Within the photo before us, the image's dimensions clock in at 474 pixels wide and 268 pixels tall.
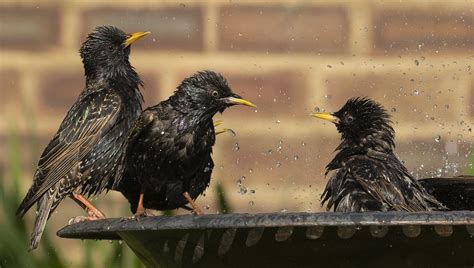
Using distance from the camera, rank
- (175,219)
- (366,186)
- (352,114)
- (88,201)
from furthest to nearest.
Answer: (88,201), (352,114), (366,186), (175,219)

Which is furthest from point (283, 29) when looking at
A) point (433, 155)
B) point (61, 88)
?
point (61, 88)

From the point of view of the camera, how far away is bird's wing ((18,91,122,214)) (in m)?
4.90

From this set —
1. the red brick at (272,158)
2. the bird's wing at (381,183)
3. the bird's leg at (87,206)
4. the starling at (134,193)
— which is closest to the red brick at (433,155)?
the red brick at (272,158)

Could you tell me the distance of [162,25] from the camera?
5.75m

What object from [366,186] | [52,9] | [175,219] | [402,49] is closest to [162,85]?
[52,9]

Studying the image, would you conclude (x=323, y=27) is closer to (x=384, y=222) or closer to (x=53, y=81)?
(x=53, y=81)

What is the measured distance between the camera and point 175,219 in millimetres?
3285

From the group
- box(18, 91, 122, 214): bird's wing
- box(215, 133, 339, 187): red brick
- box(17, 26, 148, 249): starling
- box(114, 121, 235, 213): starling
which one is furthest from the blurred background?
box(114, 121, 235, 213): starling

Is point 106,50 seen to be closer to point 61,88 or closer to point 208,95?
point 61,88

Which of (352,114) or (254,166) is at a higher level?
(352,114)

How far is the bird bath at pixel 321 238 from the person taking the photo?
309 cm

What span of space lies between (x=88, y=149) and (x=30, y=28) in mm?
1018

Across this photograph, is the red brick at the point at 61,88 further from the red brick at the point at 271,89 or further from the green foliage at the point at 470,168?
the green foliage at the point at 470,168

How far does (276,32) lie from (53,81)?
0.92 m
